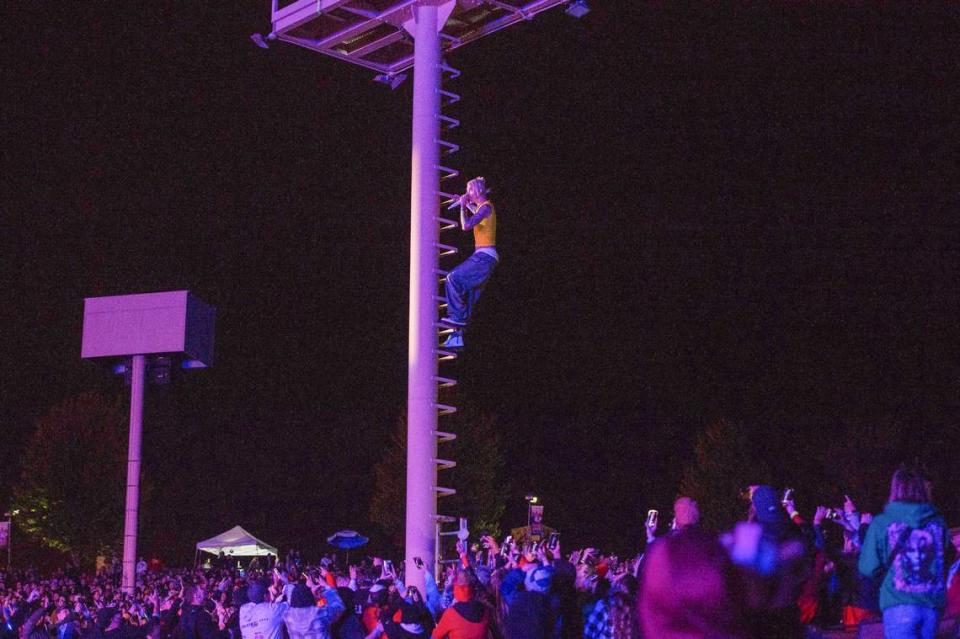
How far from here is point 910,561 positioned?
24.8 feet

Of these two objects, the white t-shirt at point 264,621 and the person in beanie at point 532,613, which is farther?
the white t-shirt at point 264,621

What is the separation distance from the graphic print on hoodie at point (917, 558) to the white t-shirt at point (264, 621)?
325 inches

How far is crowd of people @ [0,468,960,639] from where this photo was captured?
15.7 feet

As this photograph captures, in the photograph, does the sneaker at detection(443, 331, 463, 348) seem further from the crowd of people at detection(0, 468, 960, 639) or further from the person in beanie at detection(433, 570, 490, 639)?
the person in beanie at detection(433, 570, 490, 639)

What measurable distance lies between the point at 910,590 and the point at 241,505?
77.0 metres

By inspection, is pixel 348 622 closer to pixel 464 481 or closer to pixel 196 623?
pixel 196 623

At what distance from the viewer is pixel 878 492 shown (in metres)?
65.9

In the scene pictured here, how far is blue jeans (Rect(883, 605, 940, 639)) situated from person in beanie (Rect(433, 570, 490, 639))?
15.2 ft

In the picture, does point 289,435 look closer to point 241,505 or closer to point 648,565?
point 241,505

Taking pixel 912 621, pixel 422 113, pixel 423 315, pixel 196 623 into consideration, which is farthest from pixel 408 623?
pixel 422 113

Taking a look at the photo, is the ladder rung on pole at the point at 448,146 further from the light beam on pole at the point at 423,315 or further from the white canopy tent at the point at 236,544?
the white canopy tent at the point at 236,544

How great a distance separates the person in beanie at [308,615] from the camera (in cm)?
1348

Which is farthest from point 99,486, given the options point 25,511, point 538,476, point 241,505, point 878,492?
point 878,492

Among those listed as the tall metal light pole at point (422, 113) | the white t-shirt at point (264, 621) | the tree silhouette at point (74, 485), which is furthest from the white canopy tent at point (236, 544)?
the white t-shirt at point (264, 621)
